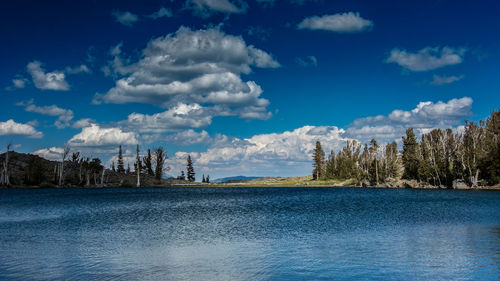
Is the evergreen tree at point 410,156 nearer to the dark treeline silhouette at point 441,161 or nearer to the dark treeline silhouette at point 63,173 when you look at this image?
the dark treeline silhouette at point 441,161

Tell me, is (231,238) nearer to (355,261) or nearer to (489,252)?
(355,261)

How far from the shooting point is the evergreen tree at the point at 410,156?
437 ft

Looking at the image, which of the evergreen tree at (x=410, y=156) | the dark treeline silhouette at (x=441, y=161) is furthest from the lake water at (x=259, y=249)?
the evergreen tree at (x=410, y=156)

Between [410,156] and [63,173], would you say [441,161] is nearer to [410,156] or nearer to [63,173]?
[410,156]

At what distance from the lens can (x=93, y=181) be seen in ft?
591

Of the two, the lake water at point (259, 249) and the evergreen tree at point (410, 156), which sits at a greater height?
the evergreen tree at point (410, 156)

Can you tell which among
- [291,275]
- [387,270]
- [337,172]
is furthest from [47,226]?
[337,172]

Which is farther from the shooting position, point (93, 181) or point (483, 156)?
point (93, 181)

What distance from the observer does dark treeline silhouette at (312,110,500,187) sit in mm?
107062

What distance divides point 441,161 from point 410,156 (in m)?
A: 17.7

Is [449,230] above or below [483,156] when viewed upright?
below

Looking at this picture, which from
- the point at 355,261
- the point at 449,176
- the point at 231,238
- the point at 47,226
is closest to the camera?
the point at 355,261

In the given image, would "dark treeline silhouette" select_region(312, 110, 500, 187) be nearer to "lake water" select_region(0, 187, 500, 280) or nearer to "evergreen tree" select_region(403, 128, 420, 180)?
"evergreen tree" select_region(403, 128, 420, 180)

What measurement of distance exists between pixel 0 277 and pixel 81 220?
27.6m
